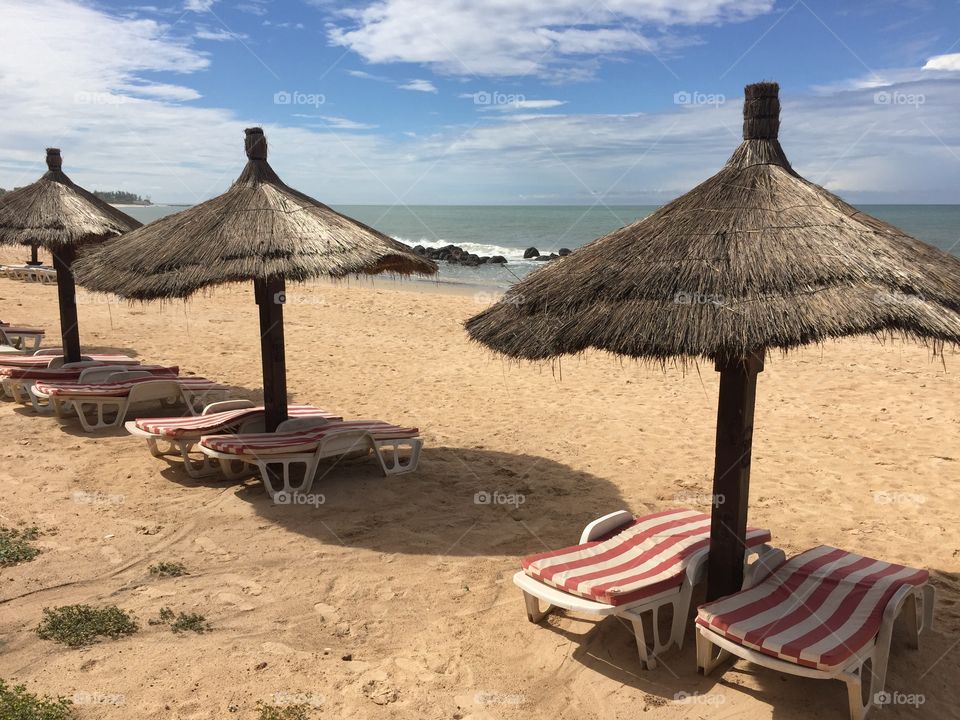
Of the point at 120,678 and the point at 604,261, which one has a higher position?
the point at 604,261

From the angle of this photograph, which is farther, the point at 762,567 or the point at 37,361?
the point at 37,361

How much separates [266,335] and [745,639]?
4.39 m

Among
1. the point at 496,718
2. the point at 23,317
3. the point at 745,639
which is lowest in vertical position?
the point at 496,718

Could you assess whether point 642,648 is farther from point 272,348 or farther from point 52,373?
point 52,373

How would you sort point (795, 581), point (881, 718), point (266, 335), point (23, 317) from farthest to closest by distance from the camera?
point (23, 317)
point (266, 335)
point (795, 581)
point (881, 718)

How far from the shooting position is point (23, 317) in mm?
14789

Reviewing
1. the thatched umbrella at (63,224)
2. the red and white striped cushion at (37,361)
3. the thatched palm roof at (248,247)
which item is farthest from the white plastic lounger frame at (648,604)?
the thatched umbrella at (63,224)

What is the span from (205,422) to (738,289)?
15.4 feet

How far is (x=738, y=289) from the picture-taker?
341 centimetres

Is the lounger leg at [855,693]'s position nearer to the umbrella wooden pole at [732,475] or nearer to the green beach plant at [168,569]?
the umbrella wooden pole at [732,475]

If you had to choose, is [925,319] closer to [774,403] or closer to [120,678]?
[120,678]

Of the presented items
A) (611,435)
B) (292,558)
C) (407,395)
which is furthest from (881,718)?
(407,395)

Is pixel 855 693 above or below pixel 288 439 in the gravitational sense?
below

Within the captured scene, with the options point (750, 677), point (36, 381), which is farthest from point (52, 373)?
point (750, 677)
